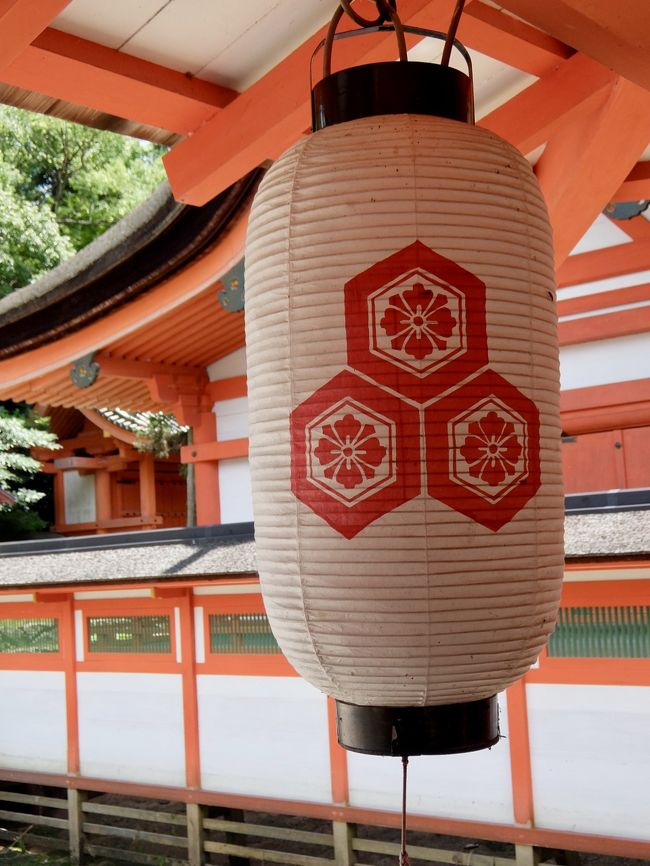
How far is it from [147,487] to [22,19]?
13239mm

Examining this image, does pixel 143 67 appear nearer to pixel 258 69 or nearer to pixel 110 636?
pixel 258 69

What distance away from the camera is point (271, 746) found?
694 centimetres

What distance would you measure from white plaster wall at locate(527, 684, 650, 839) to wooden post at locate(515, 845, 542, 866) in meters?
0.16

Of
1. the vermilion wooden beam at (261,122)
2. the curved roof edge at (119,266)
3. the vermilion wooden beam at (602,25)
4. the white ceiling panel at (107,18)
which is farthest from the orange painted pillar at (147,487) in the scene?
the vermilion wooden beam at (602,25)

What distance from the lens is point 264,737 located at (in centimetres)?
698

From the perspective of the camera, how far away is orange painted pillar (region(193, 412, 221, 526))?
27.0 ft

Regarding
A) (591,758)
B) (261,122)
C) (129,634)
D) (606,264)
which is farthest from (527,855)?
(261,122)

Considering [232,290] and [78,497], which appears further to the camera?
[78,497]

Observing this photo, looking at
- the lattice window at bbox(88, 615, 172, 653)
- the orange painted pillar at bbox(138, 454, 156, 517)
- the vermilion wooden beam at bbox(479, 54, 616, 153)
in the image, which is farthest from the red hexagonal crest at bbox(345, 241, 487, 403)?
the orange painted pillar at bbox(138, 454, 156, 517)

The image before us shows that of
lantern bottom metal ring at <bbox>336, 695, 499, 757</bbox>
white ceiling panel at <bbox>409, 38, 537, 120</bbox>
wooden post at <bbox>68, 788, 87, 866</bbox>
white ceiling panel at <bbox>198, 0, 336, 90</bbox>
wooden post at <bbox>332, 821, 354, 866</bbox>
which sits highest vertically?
white ceiling panel at <bbox>409, 38, 537, 120</bbox>

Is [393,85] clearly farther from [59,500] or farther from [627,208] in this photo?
[59,500]

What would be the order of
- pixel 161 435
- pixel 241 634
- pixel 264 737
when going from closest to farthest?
pixel 264 737 → pixel 241 634 → pixel 161 435

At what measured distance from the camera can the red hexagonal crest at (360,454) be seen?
58.2 inches

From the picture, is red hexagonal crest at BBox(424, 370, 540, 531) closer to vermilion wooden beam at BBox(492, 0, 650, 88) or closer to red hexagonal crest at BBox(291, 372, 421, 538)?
red hexagonal crest at BBox(291, 372, 421, 538)
